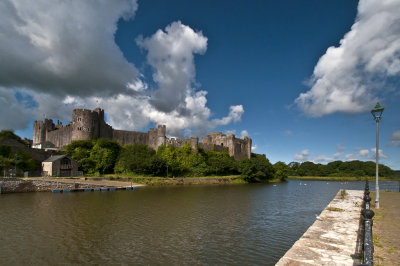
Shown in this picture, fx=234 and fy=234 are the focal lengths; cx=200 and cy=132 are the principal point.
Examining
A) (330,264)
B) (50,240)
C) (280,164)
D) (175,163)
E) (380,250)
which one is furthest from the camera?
(280,164)

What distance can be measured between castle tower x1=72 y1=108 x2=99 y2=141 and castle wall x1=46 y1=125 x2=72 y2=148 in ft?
7.72

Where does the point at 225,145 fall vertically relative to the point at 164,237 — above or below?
above

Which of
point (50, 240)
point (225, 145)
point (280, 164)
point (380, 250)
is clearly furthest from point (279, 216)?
point (280, 164)

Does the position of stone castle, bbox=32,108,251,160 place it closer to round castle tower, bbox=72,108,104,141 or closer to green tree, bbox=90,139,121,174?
round castle tower, bbox=72,108,104,141

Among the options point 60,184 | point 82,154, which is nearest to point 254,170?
point 82,154

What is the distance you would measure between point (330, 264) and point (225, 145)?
52870mm

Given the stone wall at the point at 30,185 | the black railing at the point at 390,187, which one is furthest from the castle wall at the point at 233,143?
the stone wall at the point at 30,185

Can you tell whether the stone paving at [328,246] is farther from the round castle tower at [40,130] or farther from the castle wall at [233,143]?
the round castle tower at [40,130]

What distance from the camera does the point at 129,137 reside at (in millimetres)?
47688

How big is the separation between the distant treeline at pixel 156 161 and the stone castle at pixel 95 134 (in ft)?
6.97

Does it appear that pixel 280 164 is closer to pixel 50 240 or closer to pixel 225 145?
pixel 225 145

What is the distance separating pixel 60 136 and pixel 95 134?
27.4 ft

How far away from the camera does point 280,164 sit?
64000 mm

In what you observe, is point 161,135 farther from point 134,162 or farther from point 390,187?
point 390,187
